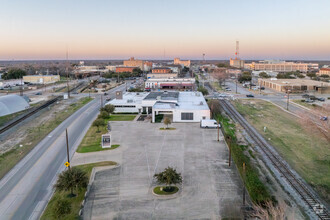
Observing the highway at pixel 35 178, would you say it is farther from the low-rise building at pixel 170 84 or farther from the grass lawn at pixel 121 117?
the low-rise building at pixel 170 84

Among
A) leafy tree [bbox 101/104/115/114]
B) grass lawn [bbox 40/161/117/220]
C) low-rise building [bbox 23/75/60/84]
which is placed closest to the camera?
grass lawn [bbox 40/161/117/220]

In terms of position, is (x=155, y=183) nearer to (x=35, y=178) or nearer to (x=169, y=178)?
(x=169, y=178)

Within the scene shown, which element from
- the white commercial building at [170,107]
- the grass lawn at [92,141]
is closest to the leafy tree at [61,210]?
the grass lawn at [92,141]

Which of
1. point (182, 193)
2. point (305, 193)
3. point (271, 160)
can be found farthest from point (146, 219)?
point (271, 160)

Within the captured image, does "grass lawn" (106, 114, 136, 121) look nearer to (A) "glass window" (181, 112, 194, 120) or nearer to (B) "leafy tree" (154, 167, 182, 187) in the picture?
(A) "glass window" (181, 112, 194, 120)

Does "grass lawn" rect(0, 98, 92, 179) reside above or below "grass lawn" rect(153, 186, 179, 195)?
above

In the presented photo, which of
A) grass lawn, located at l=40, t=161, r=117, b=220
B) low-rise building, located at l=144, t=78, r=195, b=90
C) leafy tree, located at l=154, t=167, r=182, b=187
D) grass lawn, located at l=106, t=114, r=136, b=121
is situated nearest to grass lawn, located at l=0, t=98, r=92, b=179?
grass lawn, located at l=40, t=161, r=117, b=220

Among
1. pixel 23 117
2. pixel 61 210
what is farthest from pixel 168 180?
pixel 23 117
